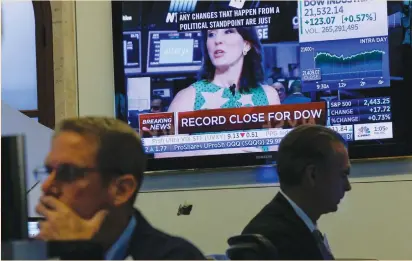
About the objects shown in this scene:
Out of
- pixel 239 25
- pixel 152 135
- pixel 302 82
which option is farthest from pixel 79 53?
pixel 302 82

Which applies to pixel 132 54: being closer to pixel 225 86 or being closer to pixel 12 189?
pixel 225 86

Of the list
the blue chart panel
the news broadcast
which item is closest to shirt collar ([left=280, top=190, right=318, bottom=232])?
the news broadcast

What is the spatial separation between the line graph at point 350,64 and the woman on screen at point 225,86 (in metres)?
0.19

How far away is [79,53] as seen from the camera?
4.08 ft

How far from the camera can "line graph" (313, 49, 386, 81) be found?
1456mm

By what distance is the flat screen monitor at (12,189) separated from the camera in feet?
3.23

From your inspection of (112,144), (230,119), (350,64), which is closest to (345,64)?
(350,64)

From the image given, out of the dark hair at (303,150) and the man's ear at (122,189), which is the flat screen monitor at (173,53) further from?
the man's ear at (122,189)

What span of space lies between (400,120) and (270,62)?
1.32ft

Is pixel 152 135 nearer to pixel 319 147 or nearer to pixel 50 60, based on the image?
pixel 50 60

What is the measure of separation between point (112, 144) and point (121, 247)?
17 cm

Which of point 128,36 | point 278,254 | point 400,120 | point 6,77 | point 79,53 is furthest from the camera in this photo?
point 400,120

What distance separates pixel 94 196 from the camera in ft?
2.88

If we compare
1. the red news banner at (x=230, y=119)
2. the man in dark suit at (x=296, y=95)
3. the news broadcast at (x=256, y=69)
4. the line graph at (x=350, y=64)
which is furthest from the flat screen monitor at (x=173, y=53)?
the line graph at (x=350, y=64)
